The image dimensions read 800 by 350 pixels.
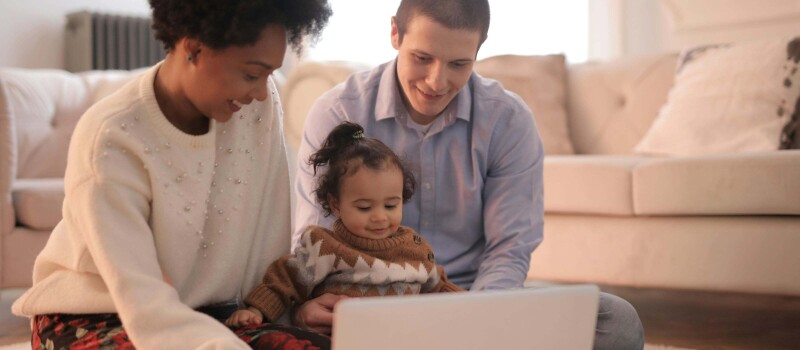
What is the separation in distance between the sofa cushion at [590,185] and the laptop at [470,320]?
1.56m

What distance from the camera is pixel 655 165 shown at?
274 cm

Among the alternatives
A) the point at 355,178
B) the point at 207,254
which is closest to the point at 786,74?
the point at 355,178

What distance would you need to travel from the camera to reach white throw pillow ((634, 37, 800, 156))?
9.68 ft

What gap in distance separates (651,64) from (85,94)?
1935mm

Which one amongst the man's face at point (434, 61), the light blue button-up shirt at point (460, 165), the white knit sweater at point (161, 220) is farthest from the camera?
the light blue button-up shirt at point (460, 165)

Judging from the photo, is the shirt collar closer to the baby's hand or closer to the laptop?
the baby's hand

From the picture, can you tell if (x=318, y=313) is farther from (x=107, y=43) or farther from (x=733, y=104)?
(x=107, y=43)

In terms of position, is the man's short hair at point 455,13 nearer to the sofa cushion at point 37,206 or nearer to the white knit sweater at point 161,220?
the white knit sweater at point 161,220

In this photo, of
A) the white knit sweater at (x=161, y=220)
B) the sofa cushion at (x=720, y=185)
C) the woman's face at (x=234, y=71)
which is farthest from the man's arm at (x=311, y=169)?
the sofa cushion at (x=720, y=185)

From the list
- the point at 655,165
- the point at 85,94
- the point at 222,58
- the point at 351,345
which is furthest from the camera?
the point at 85,94

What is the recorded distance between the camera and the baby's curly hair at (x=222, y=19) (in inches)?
52.8

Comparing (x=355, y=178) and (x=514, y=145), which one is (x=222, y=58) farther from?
(x=514, y=145)

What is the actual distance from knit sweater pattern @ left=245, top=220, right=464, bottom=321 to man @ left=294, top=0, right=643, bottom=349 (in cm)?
21

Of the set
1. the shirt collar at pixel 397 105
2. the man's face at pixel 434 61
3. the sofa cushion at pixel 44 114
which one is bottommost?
the sofa cushion at pixel 44 114
